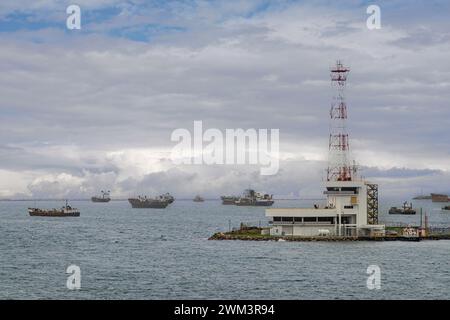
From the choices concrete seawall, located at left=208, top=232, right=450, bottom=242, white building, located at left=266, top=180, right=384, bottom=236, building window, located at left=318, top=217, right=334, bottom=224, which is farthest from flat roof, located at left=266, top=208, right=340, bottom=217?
concrete seawall, located at left=208, top=232, right=450, bottom=242

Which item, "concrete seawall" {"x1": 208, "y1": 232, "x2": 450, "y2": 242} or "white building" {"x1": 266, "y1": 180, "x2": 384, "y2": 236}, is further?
"white building" {"x1": 266, "y1": 180, "x2": 384, "y2": 236}

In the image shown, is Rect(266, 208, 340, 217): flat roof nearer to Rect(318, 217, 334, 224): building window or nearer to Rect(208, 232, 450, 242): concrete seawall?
Rect(318, 217, 334, 224): building window

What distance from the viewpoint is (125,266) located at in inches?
3327

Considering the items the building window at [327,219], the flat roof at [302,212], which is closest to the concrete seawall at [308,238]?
the building window at [327,219]

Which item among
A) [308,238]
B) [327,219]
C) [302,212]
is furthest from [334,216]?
[308,238]

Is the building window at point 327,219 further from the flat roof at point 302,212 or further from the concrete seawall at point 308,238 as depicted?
the concrete seawall at point 308,238

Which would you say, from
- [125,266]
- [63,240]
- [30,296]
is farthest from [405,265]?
[63,240]

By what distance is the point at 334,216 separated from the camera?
10731 centimetres

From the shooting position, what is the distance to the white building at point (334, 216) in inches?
4213

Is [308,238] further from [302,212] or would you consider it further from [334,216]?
[334,216]

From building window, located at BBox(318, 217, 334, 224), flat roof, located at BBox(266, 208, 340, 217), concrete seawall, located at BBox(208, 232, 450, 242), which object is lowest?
concrete seawall, located at BBox(208, 232, 450, 242)

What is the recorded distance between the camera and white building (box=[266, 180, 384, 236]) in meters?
107
